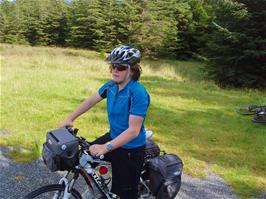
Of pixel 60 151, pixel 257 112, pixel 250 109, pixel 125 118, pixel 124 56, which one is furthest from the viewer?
pixel 250 109

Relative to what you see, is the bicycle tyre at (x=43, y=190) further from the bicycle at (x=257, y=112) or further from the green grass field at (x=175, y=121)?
the bicycle at (x=257, y=112)

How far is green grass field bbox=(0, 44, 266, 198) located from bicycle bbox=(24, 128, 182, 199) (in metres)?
2.83

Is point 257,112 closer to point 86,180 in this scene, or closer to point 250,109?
point 250,109

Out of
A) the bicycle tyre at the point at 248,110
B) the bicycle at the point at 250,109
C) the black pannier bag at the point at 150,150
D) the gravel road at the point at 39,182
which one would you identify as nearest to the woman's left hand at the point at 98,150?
the black pannier bag at the point at 150,150

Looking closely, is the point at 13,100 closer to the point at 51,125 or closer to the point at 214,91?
the point at 51,125

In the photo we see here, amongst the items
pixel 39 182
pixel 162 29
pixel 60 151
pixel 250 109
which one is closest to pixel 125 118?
pixel 60 151

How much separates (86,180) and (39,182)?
204cm

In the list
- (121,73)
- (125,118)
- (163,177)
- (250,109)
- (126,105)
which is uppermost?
(121,73)

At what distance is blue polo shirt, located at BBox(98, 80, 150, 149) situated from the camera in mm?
3137

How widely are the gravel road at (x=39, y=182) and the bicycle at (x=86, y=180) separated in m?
1.44

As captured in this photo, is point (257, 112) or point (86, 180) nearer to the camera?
point (86, 180)

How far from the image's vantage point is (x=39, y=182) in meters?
5.23

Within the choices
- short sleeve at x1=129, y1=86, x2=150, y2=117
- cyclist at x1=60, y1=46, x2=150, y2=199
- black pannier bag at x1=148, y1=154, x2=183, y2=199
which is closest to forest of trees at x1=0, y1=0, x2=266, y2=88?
black pannier bag at x1=148, y1=154, x2=183, y2=199

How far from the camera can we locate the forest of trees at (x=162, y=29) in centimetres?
1797
